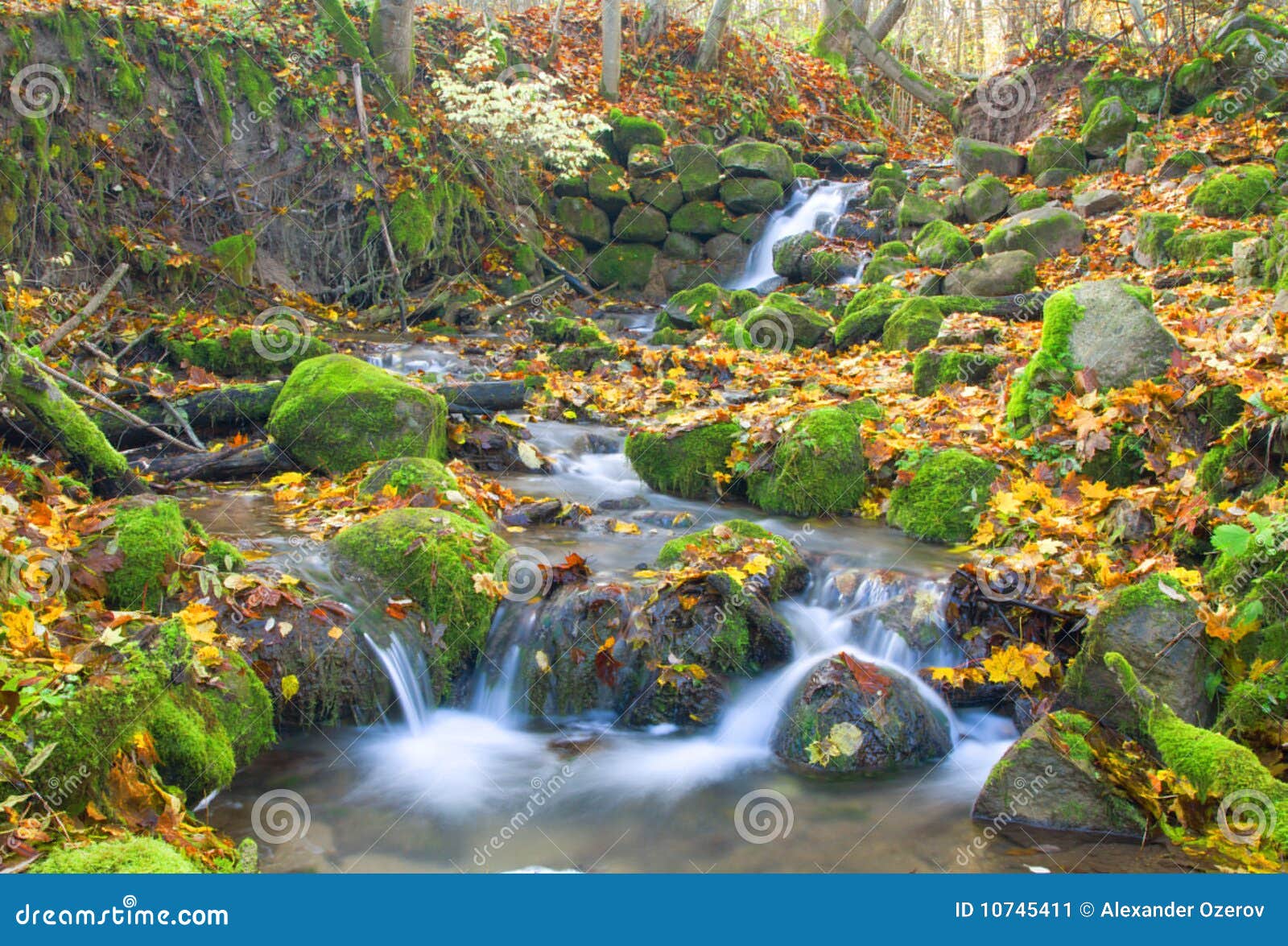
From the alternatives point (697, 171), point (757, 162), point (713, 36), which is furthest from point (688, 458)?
point (713, 36)

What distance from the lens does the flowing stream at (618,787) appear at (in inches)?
161

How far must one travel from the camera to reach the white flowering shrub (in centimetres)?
1516

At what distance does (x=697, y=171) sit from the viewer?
17859 mm

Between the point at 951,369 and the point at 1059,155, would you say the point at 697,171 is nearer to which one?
the point at 1059,155

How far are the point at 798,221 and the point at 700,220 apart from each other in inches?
71.5

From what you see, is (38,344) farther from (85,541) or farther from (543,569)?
(543,569)

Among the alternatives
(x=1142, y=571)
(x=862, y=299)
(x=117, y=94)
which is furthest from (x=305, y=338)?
(x=1142, y=571)

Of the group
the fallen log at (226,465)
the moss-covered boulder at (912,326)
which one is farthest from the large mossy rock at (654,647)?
the moss-covered boulder at (912,326)

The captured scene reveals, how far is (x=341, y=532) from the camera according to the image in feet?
19.2

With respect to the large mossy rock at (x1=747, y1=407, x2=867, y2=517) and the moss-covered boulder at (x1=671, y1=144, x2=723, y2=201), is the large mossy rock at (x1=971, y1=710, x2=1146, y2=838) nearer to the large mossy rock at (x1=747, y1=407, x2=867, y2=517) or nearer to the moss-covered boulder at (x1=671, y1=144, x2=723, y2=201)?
the large mossy rock at (x1=747, y1=407, x2=867, y2=517)

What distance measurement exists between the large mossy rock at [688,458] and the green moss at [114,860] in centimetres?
545

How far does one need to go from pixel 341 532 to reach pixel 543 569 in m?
1.27

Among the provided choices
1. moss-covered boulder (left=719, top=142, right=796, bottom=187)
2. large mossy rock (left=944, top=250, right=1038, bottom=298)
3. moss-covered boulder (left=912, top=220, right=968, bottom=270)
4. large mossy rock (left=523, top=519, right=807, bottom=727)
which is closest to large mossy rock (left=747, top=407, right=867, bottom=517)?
large mossy rock (left=523, top=519, right=807, bottom=727)

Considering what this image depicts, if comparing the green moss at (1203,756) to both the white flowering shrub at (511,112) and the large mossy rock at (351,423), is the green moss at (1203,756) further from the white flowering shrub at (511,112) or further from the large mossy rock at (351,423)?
the white flowering shrub at (511,112)
